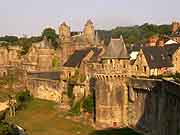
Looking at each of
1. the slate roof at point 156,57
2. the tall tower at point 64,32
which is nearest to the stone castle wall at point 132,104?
the slate roof at point 156,57

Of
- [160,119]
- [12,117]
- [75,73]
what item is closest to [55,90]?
[75,73]

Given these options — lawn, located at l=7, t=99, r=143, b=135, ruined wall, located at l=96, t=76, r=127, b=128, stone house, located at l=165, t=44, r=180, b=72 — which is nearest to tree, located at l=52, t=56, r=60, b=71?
lawn, located at l=7, t=99, r=143, b=135

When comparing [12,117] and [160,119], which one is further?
[12,117]

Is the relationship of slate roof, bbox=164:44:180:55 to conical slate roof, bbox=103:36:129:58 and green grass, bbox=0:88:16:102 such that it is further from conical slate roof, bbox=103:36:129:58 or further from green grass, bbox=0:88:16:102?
green grass, bbox=0:88:16:102

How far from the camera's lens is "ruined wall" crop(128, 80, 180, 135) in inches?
1165

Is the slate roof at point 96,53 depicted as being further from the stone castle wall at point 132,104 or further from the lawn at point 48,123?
the stone castle wall at point 132,104

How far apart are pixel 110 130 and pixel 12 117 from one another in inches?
488

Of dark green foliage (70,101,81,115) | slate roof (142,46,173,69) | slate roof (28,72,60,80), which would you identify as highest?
slate roof (142,46,173,69)

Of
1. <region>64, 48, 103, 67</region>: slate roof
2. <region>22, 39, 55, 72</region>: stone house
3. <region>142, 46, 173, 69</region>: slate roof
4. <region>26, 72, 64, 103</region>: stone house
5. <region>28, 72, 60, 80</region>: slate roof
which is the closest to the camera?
<region>142, 46, 173, 69</region>: slate roof

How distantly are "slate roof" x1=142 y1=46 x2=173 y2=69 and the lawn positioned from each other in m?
11.9

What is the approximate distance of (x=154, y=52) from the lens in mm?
55031

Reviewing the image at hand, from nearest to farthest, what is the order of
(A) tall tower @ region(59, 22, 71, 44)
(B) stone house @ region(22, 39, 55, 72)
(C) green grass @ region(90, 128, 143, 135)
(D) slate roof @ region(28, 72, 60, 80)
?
(C) green grass @ region(90, 128, 143, 135) < (D) slate roof @ region(28, 72, 60, 80) < (B) stone house @ region(22, 39, 55, 72) < (A) tall tower @ region(59, 22, 71, 44)

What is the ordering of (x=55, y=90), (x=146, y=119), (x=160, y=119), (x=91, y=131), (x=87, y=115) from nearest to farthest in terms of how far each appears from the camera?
(x=160, y=119) < (x=146, y=119) < (x=91, y=131) < (x=87, y=115) < (x=55, y=90)

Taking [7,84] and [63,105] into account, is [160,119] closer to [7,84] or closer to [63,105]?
[63,105]
